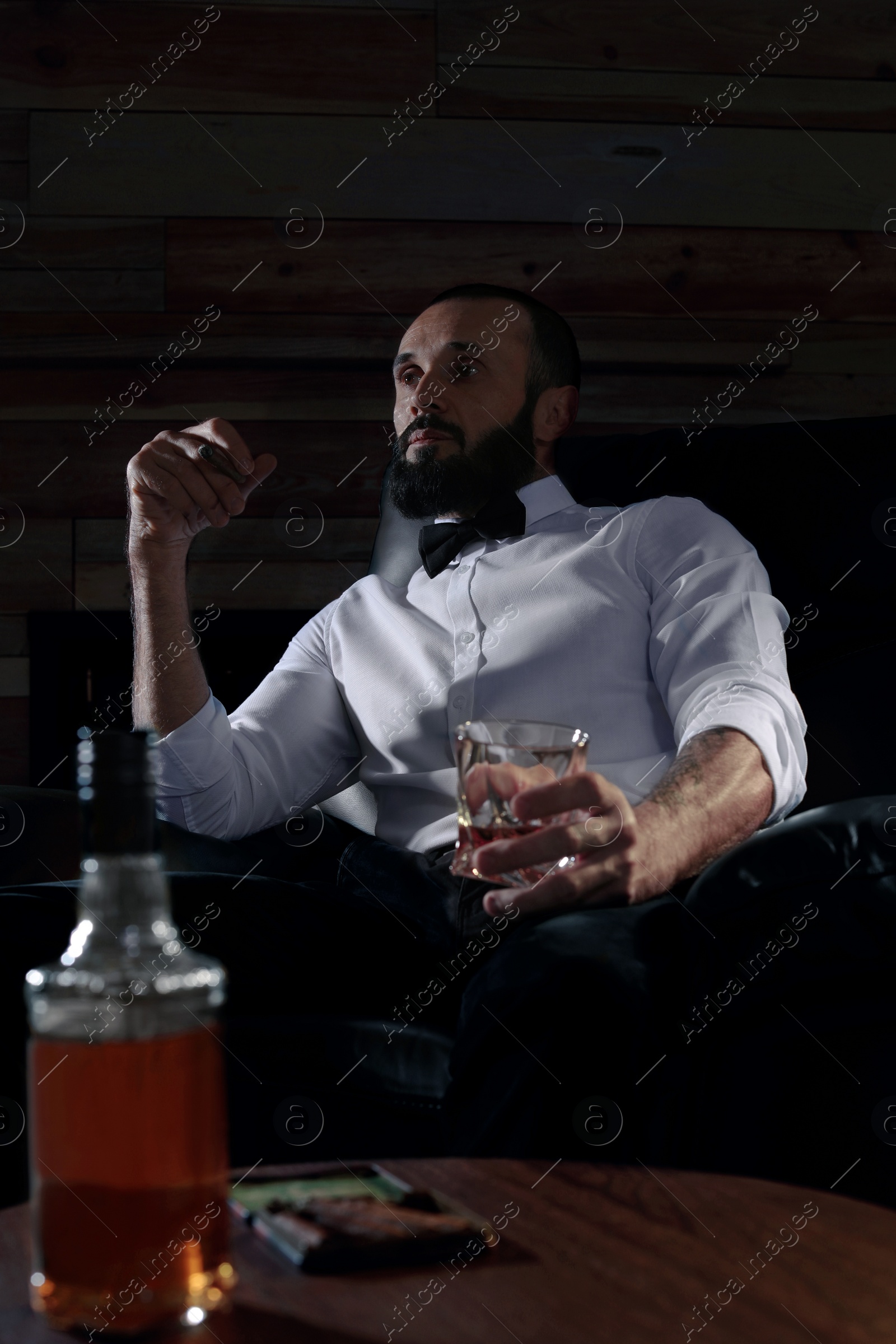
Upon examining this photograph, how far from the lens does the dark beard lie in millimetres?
1712

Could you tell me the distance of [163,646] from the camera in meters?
1.50

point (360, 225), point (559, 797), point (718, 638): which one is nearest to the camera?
point (559, 797)

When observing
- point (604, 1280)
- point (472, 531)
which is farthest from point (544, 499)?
point (604, 1280)

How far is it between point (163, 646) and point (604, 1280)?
3.66 ft

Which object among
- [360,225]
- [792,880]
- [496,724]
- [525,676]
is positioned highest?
[360,225]

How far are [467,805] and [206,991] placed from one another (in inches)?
19.3

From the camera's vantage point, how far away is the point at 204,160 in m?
2.31

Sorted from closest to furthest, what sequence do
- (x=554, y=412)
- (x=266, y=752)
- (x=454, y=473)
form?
→ (x=266, y=752), (x=454, y=473), (x=554, y=412)

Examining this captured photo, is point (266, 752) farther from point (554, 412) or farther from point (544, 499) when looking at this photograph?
point (554, 412)

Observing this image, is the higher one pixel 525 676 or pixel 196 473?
pixel 196 473

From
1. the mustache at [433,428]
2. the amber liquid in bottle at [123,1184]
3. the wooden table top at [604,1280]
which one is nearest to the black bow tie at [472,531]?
the mustache at [433,428]

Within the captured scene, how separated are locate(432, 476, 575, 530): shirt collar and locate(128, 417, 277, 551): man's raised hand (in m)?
0.38

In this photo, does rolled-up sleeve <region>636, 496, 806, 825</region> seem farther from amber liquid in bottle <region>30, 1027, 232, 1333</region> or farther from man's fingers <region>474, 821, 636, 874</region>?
amber liquid in bottle <region>30, 1027, 232, 1333</region>

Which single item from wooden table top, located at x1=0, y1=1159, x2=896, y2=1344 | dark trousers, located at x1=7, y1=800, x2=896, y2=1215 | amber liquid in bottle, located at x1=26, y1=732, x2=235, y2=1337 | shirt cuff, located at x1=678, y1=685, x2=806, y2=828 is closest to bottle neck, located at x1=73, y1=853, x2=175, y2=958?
amber liquid in bottle, located at x1=26, y1=732, x2=235, y2=1337
